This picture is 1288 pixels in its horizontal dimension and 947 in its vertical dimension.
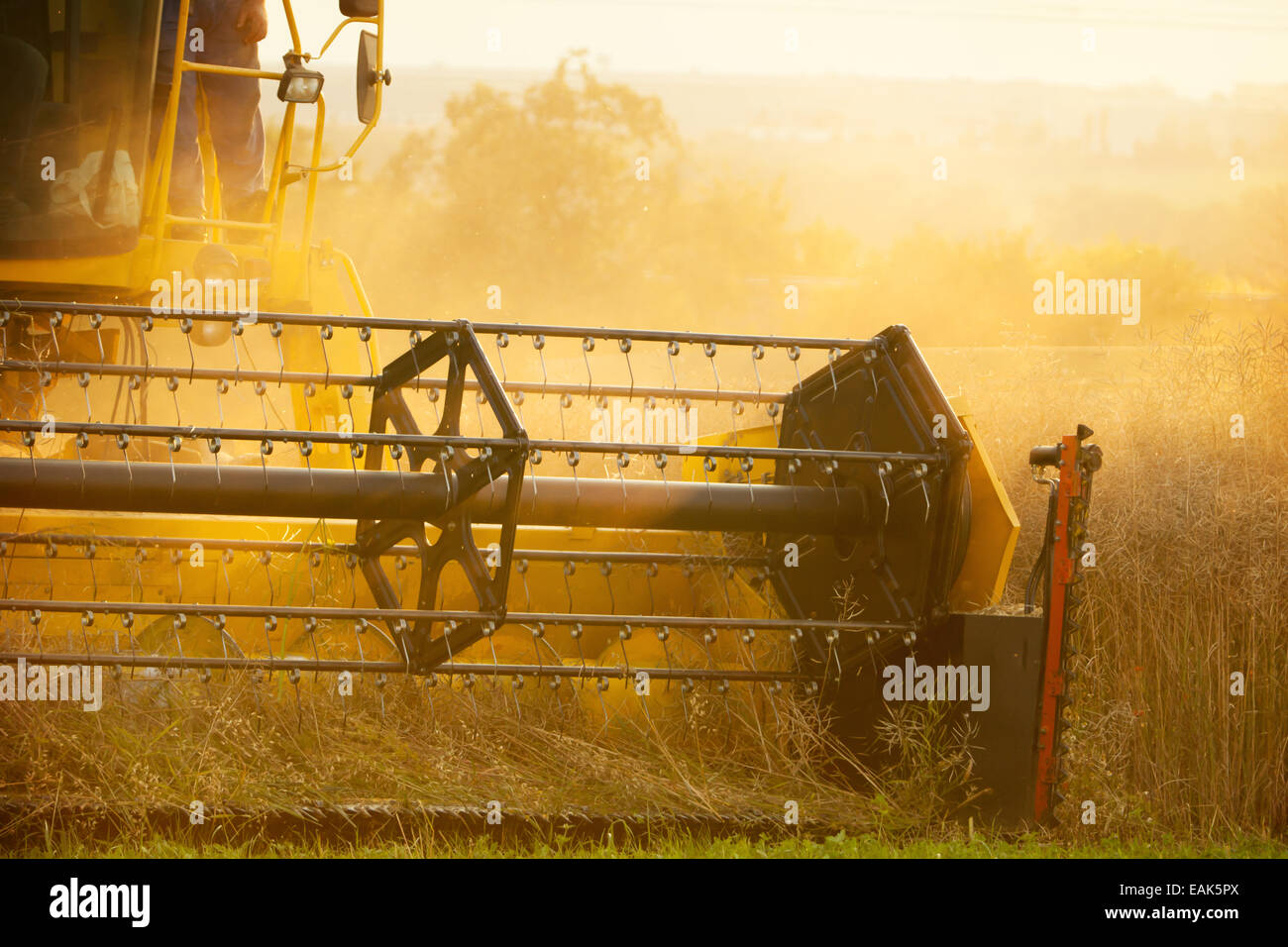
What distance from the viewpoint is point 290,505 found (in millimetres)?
3482

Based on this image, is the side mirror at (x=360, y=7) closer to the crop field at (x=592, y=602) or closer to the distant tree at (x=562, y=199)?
the crop field at (x=592, y=602)

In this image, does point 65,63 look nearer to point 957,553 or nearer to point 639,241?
point 957,553

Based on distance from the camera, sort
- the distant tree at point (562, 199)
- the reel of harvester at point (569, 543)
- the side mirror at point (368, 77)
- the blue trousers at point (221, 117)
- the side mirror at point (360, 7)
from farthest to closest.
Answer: the distant tree at point (562, 199)
the blue trousers at point (221, 117)
the side mirror at point (368, 77)
the side mirror at point (360, 7)
the reel of harvester at point (569, 543)

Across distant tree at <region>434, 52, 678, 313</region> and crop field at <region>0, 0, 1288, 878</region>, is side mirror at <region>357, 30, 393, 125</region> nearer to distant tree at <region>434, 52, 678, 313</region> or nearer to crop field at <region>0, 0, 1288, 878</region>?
crop field at <region>0, 0, 1288, 878</region>

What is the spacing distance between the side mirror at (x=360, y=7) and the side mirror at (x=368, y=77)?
0.29 m

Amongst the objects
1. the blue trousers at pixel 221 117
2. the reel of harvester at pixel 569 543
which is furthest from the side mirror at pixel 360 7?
the reel of harvester at pixel 569 543

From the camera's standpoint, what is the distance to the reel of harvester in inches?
139

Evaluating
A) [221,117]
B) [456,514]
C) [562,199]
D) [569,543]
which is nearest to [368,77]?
[221,117]

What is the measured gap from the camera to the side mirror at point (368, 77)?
222 inches

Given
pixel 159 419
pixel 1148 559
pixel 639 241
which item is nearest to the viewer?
pixel 1148 559

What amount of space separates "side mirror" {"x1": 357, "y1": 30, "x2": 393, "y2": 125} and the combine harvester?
0.05 ft
